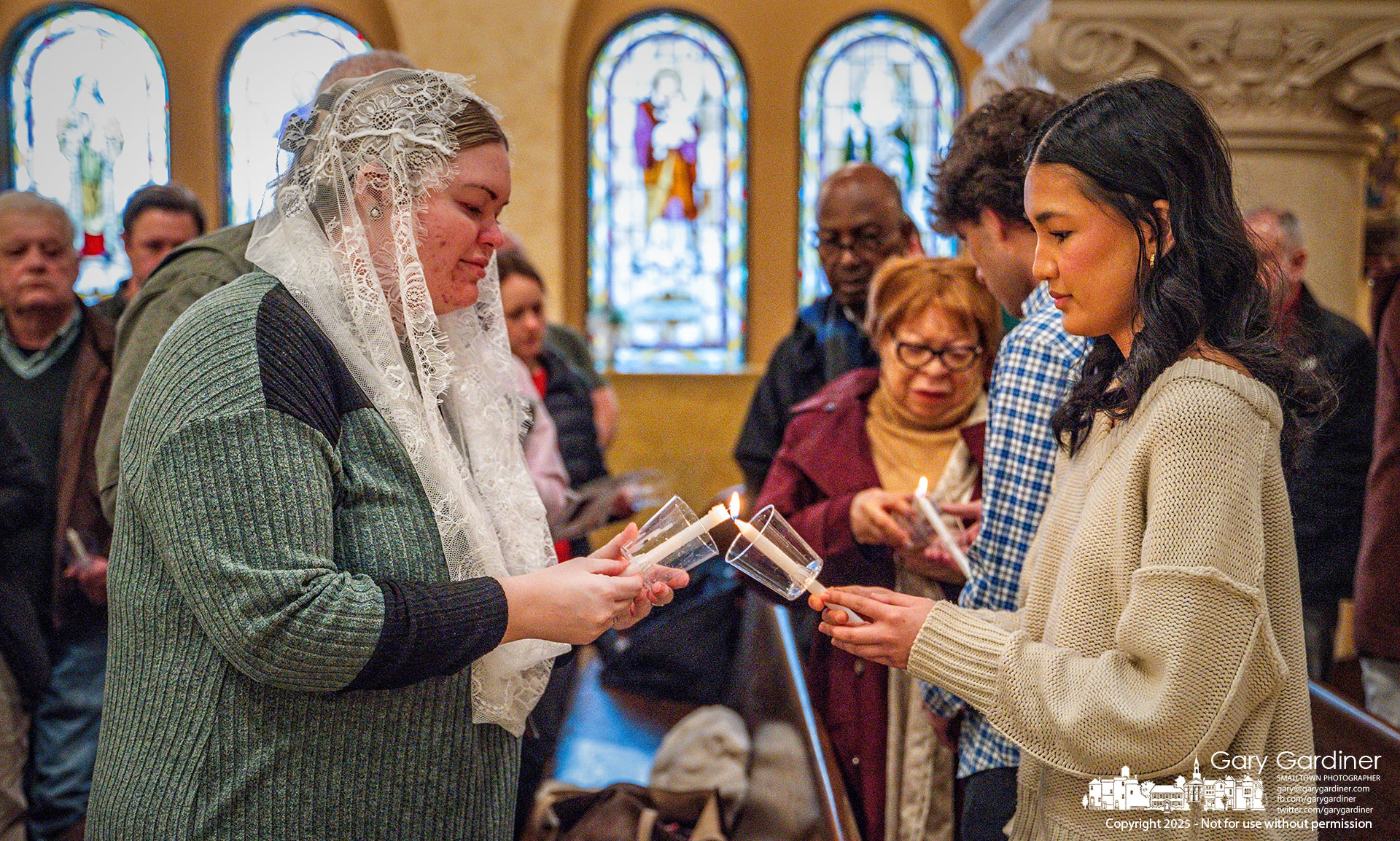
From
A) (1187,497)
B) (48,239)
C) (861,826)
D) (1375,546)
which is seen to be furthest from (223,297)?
(1375,546)

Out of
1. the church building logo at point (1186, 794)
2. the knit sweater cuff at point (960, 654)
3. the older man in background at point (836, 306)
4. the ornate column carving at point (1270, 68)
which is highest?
the ornate column carving at point (1270, 68)

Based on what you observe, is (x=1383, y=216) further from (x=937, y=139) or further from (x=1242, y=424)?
(x=1242, y=424)

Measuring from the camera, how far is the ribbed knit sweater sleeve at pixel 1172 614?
123cm

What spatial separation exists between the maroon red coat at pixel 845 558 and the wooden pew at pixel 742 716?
2.9 inches

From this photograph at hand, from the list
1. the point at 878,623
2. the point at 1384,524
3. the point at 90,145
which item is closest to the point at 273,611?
the point at 878,623

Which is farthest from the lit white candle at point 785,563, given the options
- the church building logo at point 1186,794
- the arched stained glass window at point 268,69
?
the arched stained glass window at point 268,69

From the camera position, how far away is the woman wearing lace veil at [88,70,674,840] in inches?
49.5

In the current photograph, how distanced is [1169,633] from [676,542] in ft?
1.91

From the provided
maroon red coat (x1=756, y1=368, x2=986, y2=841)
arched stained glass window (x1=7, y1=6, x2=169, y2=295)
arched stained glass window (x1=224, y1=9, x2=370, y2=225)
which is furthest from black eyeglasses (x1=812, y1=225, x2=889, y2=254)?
arched stained glass window (x1=7, y1=6, x2=169, y2=295)

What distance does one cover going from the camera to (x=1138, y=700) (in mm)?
1256

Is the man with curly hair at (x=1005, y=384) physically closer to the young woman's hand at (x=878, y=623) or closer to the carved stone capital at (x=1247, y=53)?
the young woman's hand at (x=878, y=623)

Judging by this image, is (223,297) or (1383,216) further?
(1383,216)

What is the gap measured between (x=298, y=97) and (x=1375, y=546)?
270 inches

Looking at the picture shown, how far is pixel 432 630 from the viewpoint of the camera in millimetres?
1283
